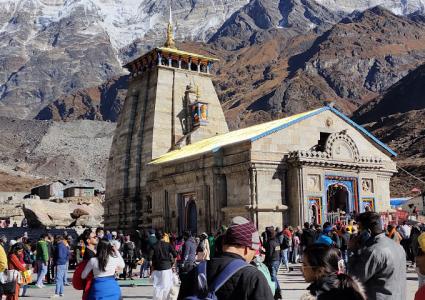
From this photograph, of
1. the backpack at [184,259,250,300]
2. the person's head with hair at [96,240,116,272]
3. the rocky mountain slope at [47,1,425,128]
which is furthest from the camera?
the rocky mountain slope at [47,1,425,128]

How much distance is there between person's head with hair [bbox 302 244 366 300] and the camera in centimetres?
430

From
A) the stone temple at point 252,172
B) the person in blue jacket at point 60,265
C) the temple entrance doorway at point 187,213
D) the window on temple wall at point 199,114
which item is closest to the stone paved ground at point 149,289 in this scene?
the person in blue jacket at point 60,265

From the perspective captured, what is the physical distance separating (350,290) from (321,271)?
1.32 feet

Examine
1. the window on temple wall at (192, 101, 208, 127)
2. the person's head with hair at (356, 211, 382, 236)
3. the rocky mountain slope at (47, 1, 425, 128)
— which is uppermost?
the rocky mountain slope at (47, 1, 425, 128)

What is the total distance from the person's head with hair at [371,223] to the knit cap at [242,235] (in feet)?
5.95

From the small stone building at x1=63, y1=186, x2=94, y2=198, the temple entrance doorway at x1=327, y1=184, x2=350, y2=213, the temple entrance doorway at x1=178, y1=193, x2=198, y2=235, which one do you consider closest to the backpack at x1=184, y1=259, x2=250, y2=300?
the temple entrance doorway at x1=327, y1=184, x2=350, y2=213

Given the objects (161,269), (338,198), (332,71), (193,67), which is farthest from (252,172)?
(332,71)

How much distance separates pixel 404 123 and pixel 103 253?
90.9m

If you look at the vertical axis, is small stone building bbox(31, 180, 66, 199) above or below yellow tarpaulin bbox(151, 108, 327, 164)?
above

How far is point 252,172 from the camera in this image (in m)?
28.4

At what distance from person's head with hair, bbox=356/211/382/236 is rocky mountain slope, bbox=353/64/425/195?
6286 cm

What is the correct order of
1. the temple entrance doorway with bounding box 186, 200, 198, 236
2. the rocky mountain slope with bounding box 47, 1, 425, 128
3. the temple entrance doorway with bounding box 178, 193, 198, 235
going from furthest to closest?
the rocky mountain slope with bounding box 47, 1, 425, 128, the temple entrance doorway with bounding box 178, 193, 198, 235, the temple entrance doorway with bounding box 186, 200, 198, 236

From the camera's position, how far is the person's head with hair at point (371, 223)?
20.5ft

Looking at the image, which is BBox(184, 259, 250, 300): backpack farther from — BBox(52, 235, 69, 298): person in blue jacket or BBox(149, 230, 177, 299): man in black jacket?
BBox(52, 235, 69, 298): person in blue jacket
